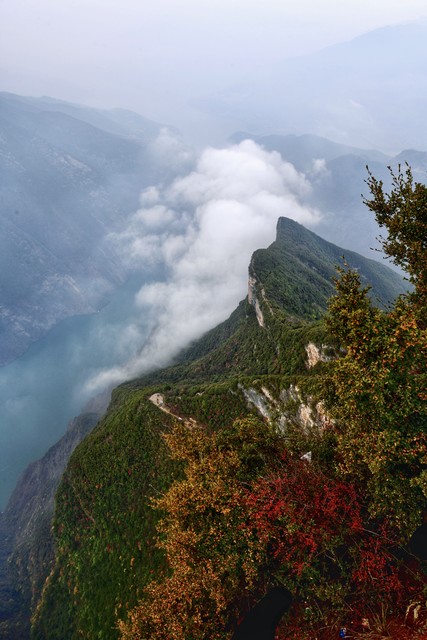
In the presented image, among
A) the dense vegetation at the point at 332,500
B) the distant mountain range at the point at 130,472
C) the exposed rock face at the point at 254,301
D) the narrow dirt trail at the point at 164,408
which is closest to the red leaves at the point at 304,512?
the dense vegetation at the point at 332,500

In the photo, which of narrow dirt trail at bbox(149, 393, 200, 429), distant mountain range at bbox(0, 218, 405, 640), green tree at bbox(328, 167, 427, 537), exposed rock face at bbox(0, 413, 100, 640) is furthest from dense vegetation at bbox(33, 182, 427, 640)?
exposed rock face at bbox(0, 413, 100, 640)

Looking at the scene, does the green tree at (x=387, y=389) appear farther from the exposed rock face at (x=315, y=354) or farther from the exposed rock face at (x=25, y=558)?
the exposed rock face at (x=25, y=558)

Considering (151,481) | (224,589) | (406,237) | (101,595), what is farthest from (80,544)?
(406,237)

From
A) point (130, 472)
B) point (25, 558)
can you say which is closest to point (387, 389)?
point (130, 472)

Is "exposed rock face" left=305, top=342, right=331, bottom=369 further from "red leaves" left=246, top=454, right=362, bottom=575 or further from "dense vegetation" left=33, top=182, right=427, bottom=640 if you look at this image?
Result: "red leaves" left=246, top=454, right=362, bottom=575

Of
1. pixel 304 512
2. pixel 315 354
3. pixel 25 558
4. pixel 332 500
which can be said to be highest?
pixel 315 354

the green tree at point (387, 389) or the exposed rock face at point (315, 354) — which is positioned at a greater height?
the green tree at point (387, 389)

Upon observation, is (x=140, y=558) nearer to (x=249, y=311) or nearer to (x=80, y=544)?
(x=80, y=544)

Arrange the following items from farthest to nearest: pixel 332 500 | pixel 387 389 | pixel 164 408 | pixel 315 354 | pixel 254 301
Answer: pixel 254 301
pixel 164 408
pixel 315 354
pixel 332 500
pixel 387 389

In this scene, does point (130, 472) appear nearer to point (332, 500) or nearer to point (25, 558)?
point (332, 500)

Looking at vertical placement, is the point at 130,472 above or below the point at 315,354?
below

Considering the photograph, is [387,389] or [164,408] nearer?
[387,389]

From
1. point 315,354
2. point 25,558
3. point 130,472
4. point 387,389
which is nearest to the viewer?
point 387,389

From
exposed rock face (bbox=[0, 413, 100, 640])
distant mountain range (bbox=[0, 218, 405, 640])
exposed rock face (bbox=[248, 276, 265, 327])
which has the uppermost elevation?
exposed rock face (bbox=[248, 276, 265, 327])
